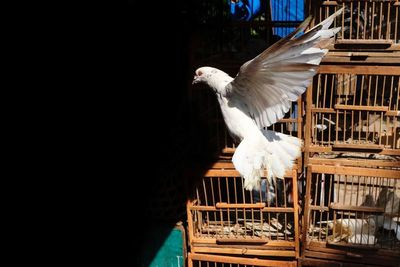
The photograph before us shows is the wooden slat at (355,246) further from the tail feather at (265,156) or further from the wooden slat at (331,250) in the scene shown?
the tail feather at (265,156)

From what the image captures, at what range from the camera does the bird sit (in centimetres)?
156

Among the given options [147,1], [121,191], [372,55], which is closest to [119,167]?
[121,191]

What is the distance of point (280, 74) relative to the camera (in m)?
1.63

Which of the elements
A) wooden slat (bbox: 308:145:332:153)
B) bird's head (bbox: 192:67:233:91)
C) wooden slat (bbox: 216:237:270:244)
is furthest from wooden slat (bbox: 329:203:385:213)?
bird's head (bbox: 192:67:233:91)

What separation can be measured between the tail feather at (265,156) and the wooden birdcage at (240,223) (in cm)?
15

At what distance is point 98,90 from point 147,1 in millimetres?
595

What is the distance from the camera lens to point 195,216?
2260 millimetres

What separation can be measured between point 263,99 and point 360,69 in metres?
0.42

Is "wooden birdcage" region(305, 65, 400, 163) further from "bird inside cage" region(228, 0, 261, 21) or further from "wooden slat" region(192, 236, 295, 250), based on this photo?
"bird inside cage" region(228, 0, 261, 21)

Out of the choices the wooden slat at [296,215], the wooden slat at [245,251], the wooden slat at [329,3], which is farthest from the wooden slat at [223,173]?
→ the wooden slat at [329,3]

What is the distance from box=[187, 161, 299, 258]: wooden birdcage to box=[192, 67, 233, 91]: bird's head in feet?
1.37

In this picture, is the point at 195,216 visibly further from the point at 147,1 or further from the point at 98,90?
the point at 147,1

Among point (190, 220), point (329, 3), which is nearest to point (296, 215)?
point (190, 220)

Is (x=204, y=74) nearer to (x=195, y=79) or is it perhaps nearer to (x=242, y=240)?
(x=195, y=79)
